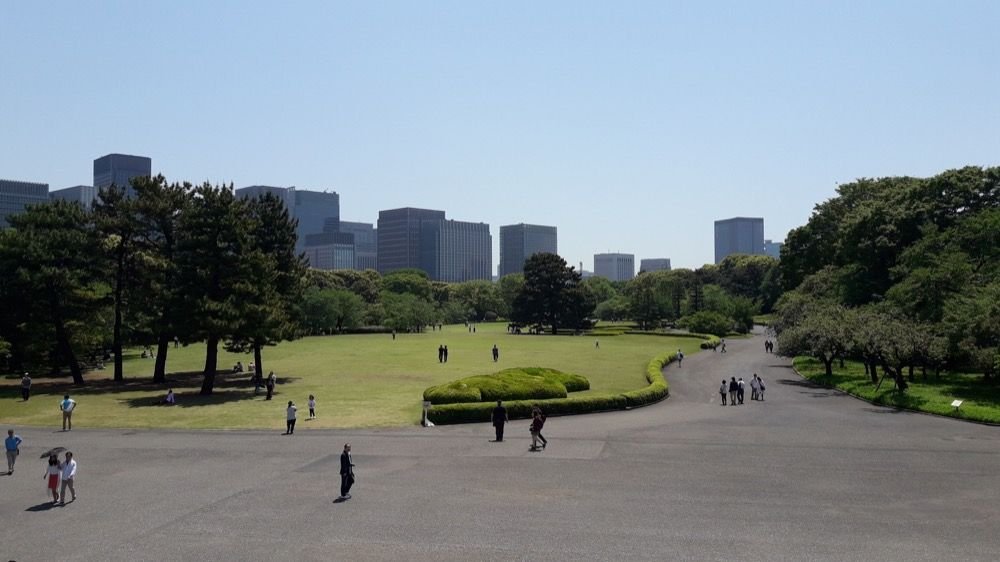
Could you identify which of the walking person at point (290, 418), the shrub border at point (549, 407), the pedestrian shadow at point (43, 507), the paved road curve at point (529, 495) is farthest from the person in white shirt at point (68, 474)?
the shrub border at point (549, 407)

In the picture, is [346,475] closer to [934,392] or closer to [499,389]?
[499,389]

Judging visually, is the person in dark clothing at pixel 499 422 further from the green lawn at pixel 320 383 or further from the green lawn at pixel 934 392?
the green lawn at pixel 934 392

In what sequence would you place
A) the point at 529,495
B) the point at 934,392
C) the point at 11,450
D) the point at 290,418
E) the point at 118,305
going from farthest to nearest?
1. the point at 118,305
2. the point at 934,392
3. the point at 290,418
4. the point at 11,450
5. the point at 529,495

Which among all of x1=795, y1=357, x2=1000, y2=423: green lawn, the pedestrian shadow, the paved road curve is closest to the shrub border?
the paved road curve

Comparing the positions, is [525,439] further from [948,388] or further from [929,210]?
[929,210]

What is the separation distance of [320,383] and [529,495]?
28423 millimetres

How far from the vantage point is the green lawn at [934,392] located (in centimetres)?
2928

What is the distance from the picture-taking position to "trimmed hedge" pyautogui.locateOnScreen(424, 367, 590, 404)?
30.9 meters

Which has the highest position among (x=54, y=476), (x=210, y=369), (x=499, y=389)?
(x=210, y=369)

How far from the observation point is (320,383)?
42.8 meters

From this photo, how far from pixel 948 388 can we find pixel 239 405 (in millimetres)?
39104

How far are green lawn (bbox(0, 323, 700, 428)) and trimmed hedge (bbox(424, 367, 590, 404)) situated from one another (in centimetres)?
166

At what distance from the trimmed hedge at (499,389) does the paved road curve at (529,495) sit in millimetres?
3191

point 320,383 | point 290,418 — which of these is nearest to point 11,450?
point 290,418
